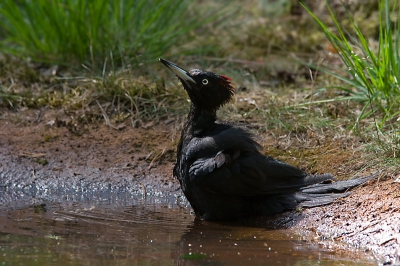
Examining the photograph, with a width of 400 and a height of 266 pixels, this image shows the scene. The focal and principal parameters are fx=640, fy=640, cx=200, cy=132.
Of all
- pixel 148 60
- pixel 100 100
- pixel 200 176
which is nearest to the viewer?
pixel 200 176

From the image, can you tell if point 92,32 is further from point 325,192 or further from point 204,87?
point 325,192

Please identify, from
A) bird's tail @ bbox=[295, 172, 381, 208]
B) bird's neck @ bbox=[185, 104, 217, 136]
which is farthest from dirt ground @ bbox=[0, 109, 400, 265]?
bird's neck @ bbox=[185, 104, 217, 136]

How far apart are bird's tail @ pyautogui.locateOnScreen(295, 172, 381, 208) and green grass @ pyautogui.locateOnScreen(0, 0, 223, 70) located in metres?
2.89

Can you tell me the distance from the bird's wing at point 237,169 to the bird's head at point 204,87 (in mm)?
388

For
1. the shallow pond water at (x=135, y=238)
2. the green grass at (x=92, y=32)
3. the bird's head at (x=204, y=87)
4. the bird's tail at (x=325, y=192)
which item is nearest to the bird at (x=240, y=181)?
the bird's tail at (x=325, y=192)

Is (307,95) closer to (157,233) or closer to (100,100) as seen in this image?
(100,100)

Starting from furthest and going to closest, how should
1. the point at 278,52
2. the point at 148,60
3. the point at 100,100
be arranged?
the point at 278,52
the point at 148,60
the point at 100,100

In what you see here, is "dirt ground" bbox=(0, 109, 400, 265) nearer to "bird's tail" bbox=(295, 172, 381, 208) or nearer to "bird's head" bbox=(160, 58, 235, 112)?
"bird's tail" bbox=(295, 172, 381, 208)

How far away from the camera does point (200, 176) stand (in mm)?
4902

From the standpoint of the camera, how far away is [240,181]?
4918 millimetres

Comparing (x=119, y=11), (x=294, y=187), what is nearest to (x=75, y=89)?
(x=119, y=11)

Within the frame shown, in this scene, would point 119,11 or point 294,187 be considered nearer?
point 294,187

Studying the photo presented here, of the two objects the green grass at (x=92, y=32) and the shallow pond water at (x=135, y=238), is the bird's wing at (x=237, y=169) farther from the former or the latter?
the green grass at (x=92, y=32)

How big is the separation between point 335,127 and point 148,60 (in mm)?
2385
